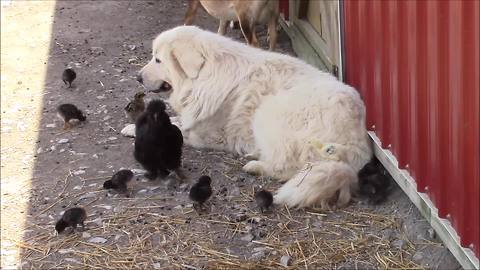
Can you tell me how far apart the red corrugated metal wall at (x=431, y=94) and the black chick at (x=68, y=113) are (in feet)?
8.74

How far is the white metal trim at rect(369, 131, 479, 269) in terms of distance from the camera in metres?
4.21

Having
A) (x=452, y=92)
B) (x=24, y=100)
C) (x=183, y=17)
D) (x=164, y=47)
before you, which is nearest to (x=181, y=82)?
(x=164, y=47)

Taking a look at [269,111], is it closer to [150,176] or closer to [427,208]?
[150,176]

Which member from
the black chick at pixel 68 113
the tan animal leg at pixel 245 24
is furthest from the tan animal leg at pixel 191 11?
the black chick at pixel 68 113

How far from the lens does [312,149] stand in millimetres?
5438

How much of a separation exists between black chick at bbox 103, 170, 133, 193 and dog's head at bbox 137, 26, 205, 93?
41.8 inches

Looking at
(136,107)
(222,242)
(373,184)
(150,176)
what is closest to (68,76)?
(136,107)

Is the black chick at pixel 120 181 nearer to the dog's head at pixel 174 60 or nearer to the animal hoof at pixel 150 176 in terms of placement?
the animal hoof at pixel 150 176

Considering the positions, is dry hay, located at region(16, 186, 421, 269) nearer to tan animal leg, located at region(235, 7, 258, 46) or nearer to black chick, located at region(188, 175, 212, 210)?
black chick, located at region(188, 175, 212, 210)

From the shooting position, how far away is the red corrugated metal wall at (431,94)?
397cm

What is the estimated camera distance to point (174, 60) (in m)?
6.32

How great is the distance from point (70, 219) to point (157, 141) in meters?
0.91

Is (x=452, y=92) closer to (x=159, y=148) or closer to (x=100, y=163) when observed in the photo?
(x=159, y=148)

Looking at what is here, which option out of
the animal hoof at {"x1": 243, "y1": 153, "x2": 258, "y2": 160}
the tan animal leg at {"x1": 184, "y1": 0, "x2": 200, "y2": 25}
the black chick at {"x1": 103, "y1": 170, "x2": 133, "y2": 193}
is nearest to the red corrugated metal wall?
the animal hoof at {"x1": 243, "y1": 153, "x2": 258, "y2": 160}
